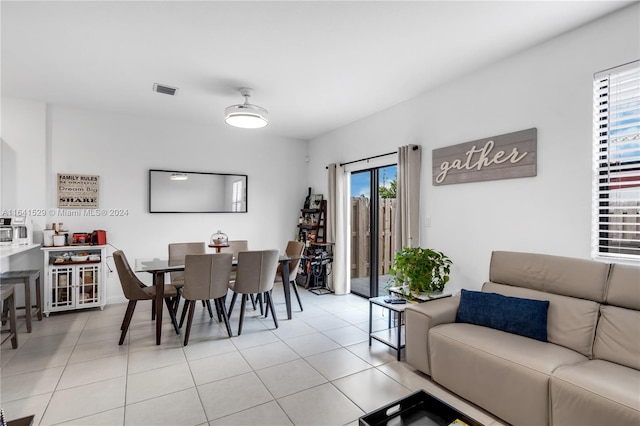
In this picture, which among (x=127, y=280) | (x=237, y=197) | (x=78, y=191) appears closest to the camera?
(x=127, y=280)

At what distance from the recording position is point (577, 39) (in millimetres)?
2445

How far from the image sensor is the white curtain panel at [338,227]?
5129mm

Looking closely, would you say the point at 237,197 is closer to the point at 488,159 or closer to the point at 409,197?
the point at 409,197

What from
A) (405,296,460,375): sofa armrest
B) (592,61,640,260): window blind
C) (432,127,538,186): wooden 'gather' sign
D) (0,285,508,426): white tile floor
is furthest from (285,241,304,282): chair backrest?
(592,61,640,260): window blind

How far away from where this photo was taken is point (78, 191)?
4.39 m

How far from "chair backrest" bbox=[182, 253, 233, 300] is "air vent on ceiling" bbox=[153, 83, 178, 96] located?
1.98 m

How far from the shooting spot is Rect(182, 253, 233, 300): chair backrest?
123 inches

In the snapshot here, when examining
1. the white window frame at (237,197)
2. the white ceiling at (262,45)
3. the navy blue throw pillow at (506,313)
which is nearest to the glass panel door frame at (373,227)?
the white ceiling at (262,45)

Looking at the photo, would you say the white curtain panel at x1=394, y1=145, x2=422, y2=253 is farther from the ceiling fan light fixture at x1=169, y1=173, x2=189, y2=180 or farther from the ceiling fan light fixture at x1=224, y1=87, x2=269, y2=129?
the ceiling fan light fixture at x1=169, y1=173, x2=189, y2=180

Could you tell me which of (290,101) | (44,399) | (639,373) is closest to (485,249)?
(639,373)

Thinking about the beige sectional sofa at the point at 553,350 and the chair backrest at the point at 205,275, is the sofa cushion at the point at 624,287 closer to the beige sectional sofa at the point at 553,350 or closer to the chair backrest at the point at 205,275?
the beige sectional sofa at the point at 553,350

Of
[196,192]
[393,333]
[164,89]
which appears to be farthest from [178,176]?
[393,333]

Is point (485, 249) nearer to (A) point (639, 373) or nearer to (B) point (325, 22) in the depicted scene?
(A) point (639, 373)

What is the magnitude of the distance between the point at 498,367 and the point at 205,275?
2.59 metres
